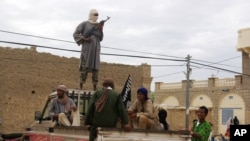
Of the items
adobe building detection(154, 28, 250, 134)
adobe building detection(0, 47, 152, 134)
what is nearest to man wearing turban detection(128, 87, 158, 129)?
adobe building detection(0, 47, 152, 134)

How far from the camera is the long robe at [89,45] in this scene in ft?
33.3

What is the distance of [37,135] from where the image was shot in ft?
27.8

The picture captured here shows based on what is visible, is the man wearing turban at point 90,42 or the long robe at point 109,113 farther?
the man wearing turban at point 90,42

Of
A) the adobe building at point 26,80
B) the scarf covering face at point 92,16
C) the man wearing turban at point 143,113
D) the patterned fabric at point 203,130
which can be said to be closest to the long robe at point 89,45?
the scarf covering face at point 92,16

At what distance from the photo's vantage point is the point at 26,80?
25.1 meters

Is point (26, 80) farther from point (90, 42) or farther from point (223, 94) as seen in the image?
point (90, 42)

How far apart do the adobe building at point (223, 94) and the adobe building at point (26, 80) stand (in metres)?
6.55

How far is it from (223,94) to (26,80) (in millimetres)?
13991

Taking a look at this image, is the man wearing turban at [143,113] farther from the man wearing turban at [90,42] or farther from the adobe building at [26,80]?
the adobe building at [26,80]

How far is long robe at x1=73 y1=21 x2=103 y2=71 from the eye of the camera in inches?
400

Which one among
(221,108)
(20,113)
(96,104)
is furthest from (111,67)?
(96,104)

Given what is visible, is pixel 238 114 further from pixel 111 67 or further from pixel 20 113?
pixel 20 113

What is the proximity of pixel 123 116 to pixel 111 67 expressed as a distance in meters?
21.6

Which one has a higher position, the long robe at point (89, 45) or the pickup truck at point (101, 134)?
the long robe at point (89, 45)
